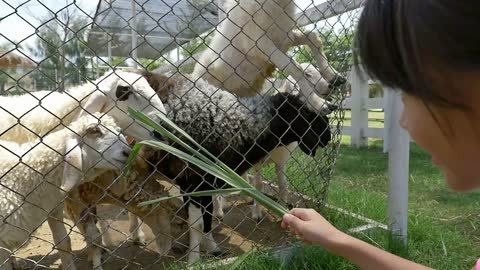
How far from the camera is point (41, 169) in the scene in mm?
2357

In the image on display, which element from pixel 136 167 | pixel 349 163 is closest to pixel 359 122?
pixel 349 163

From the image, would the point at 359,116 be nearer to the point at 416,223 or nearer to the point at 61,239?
the point at 416,223

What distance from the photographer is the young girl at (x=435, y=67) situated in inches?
27.8

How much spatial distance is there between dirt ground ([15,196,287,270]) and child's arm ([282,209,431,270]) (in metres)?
1.25

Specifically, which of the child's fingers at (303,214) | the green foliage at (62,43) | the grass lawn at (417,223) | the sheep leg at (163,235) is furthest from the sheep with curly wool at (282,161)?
the child's fingers at (303,214)

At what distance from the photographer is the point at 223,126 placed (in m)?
2.90

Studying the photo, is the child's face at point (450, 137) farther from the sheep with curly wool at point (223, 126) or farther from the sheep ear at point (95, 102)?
the sheep ear at point (95, 102)

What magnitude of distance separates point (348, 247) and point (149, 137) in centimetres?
164

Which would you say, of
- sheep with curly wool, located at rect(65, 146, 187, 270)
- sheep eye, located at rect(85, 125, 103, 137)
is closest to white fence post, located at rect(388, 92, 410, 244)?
sheep with curly wool, located at rect(65, 146, 187, 270)

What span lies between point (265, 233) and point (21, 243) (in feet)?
5.25

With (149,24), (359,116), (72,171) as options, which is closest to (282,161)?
(72,171)

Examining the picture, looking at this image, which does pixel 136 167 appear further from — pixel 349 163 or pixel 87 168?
pixel 349 163

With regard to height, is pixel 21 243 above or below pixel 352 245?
below

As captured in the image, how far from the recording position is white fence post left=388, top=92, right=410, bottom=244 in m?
2.59
